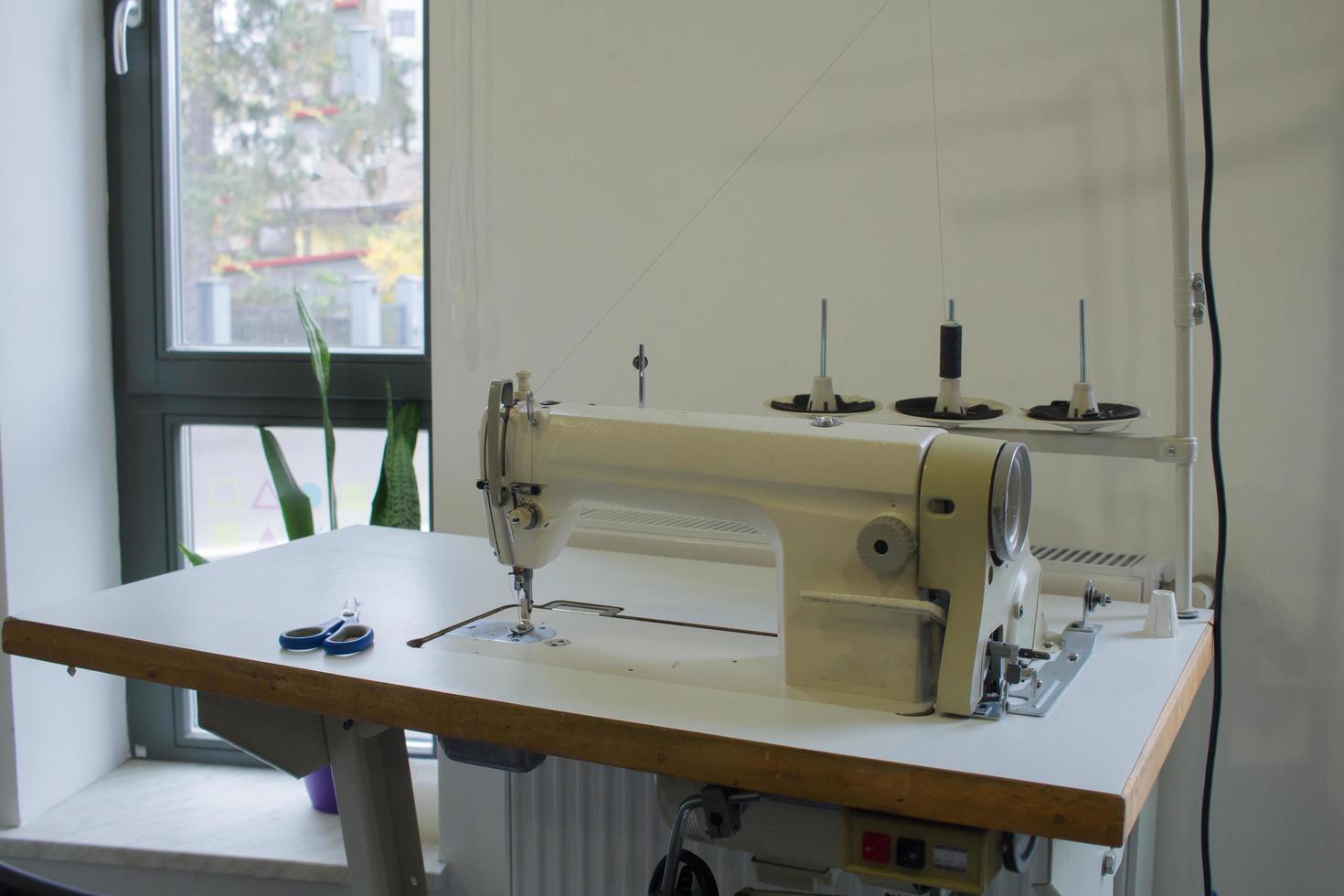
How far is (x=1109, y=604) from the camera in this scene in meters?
1.55

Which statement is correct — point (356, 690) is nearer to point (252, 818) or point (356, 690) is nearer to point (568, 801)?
point (568, 801)

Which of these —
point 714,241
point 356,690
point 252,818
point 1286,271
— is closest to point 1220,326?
point 1286,271

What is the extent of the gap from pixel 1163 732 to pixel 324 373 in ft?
5.60

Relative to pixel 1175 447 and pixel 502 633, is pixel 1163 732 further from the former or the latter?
pixel 502 633

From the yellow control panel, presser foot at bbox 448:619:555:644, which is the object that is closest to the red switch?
the yellow control panel

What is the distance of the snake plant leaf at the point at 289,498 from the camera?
231cm

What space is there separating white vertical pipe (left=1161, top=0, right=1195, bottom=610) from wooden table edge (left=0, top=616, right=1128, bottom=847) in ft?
1.64

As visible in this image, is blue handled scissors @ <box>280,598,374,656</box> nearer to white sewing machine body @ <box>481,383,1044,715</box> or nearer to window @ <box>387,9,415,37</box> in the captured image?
white sewing machine body @ <box>481,383,1044,715</box>

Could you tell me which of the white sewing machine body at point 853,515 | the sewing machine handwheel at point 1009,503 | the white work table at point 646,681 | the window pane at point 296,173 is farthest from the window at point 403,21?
the sewing machine handwheel at point 1009,503

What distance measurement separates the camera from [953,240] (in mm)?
1937

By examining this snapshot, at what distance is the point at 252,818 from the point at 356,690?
4.49ft

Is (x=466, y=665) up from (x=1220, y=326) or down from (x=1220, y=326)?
down

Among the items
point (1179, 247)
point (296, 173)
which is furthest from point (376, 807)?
point (296, 173)

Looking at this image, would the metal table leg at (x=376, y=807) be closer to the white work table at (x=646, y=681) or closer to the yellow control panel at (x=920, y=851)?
the white work table at (x=646, y=681)
